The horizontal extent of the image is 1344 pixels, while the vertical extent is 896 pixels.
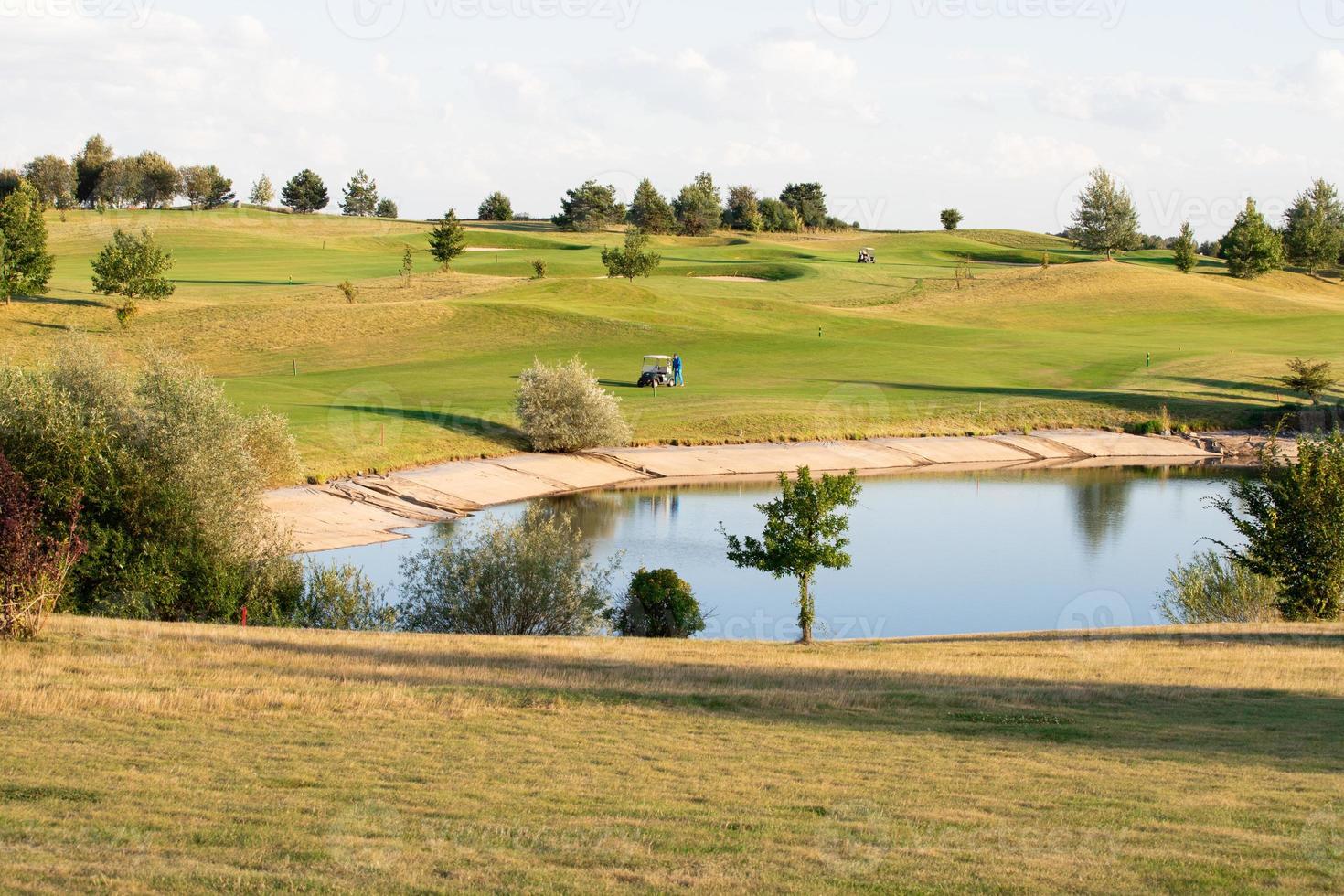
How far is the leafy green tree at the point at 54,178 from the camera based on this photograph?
581 ft

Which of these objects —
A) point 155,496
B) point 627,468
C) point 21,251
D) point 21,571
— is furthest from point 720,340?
point 21,571

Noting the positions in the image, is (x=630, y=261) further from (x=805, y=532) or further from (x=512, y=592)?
(x=805, y=532)

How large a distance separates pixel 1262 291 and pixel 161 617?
116 metres

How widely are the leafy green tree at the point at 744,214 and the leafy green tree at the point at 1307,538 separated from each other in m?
158

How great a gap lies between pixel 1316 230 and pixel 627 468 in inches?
4368

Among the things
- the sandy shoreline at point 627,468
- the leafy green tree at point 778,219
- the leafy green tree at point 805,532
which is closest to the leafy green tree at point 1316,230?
the leafy green tree at point 778,219

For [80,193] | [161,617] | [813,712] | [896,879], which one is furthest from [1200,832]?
[80,193]

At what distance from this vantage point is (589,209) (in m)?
182

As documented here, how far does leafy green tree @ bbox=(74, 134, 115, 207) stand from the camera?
181500 millimetres

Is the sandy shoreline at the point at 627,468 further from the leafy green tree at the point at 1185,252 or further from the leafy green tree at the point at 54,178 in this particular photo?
the leafy green tree at the point at 54,178

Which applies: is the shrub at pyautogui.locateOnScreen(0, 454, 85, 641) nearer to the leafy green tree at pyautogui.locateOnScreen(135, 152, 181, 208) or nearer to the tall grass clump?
the tall grass clump

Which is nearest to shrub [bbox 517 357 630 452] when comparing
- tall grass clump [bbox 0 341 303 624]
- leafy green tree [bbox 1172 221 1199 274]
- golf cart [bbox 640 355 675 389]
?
golf cart [bbox 640 355 675 389]

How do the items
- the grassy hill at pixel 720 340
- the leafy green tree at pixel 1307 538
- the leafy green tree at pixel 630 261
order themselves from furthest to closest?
the leafy green tree at pixel 630 261
the grassy hill at pixel 720 340
the leafy green tree at pixel 1307 538

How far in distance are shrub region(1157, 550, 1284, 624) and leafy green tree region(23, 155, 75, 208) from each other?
169093mm
